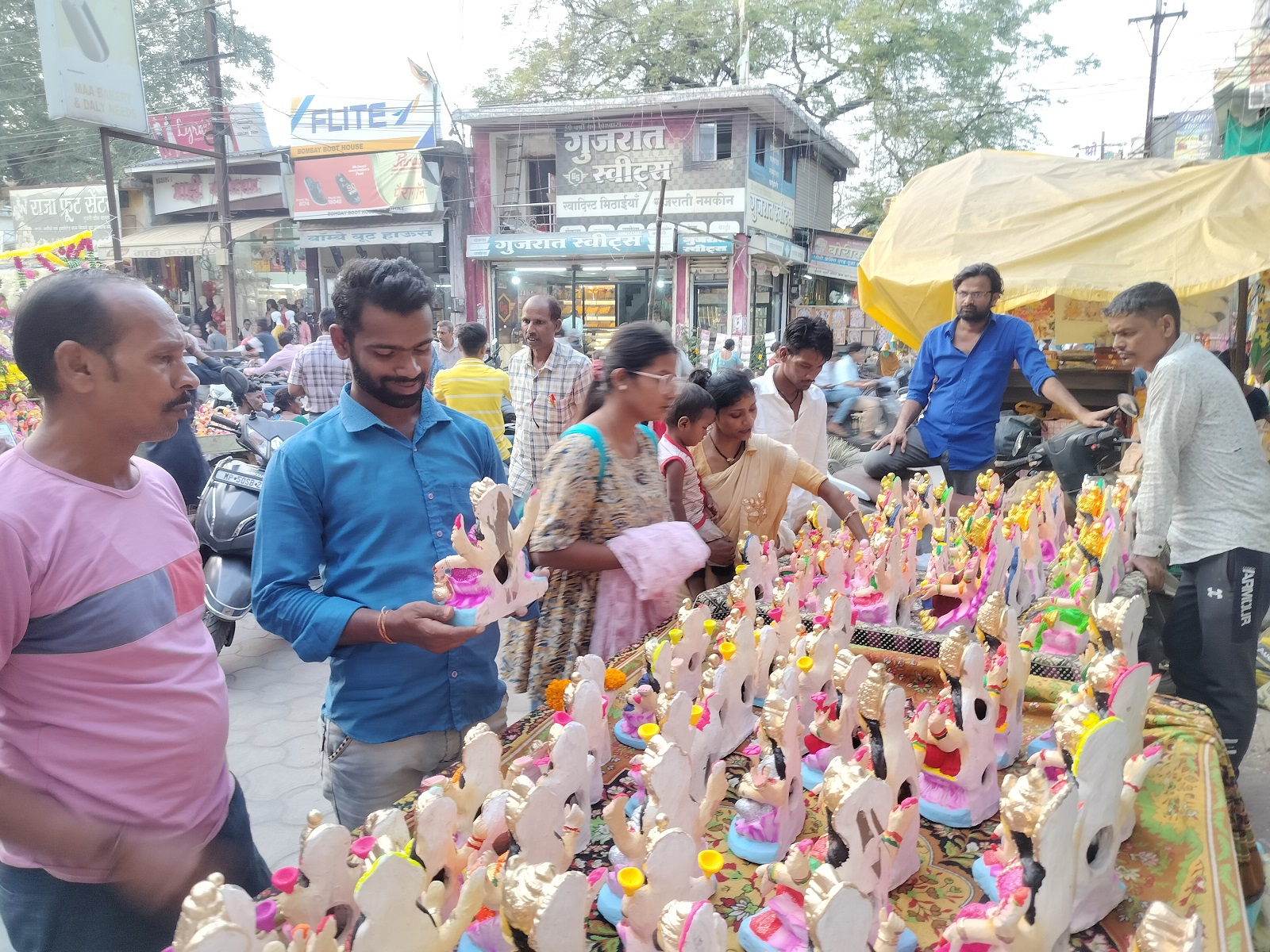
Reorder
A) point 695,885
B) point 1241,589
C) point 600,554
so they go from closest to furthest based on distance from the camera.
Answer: point 695,885
point 600,554
point 1241,589

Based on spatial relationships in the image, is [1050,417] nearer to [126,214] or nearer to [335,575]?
[335,575]

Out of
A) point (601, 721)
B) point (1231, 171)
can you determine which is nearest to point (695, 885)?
point (601, 721)

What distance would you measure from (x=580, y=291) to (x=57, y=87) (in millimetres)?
8869

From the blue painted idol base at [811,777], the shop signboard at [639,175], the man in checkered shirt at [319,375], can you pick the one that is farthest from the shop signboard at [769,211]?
the blue painted idol base at [811,777]

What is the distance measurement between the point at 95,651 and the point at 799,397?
8.74 feet

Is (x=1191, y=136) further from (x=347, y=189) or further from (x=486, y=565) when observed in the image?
(x=486, y=565)

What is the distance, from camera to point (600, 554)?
1.80 metres

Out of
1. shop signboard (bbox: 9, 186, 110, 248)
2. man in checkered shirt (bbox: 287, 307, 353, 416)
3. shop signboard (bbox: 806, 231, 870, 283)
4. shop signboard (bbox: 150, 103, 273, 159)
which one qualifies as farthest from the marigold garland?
shop signboard (bbox: 9, 186, 110, 248)

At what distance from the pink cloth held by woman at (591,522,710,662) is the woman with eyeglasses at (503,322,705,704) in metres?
0.02

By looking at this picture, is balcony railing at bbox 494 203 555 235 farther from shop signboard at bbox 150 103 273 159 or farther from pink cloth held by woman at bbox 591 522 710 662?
pink cloth held by woman at bbox 591 522 710 662

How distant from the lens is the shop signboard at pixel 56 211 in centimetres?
1600

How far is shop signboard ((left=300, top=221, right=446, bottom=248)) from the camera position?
1555 cm

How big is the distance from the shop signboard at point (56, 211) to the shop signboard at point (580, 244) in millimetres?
7859

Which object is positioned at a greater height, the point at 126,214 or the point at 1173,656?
the point at 126,214
